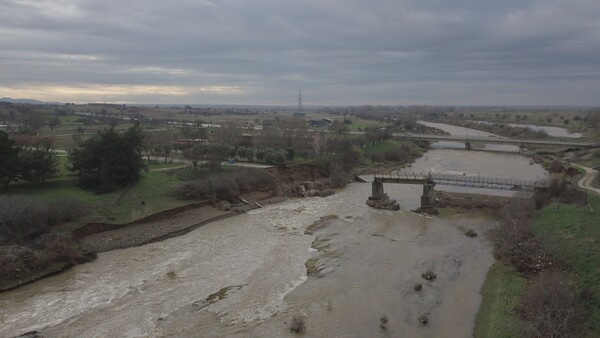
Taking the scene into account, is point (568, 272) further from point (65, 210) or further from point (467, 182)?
point (65, 210)

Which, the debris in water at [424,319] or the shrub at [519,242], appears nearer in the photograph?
the debris in water at [424,319]

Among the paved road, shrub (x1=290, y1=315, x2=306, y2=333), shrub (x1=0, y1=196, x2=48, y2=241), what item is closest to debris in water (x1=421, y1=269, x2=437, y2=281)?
shrub (x1=290, y1=315, x2=306, y2=333)

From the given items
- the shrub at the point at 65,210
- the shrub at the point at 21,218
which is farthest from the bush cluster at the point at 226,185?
the shrub at the point at 21,218

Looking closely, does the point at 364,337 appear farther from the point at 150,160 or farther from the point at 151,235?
the point at 150,160

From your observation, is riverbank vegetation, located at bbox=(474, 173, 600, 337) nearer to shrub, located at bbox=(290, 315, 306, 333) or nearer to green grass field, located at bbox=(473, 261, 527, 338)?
green grass field, located at bbox=(473, 261, 527, 338)

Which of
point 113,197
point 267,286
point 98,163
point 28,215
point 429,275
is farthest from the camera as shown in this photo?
point 98,163

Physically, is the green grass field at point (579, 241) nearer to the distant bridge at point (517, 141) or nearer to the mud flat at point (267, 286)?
the mud flat at point (267, 286)

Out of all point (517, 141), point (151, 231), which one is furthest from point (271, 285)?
point (517, 141)
